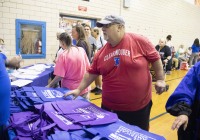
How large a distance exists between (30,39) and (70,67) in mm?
3485

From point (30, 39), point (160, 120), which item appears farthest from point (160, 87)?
point (30, 39)

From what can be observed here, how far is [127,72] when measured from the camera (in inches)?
78.2

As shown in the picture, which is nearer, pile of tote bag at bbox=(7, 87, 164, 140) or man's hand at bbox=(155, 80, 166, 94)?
pile of tote bag at bbox=(7, 87, 164, 140)

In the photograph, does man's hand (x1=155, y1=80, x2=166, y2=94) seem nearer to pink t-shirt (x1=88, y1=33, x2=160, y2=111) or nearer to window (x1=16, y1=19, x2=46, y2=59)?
pink t-shirt (x1=88, y1=33, x2=160, y2=111)

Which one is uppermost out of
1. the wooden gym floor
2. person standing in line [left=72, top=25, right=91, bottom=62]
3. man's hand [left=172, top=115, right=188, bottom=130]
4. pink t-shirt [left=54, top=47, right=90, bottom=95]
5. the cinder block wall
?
the cinder block wall

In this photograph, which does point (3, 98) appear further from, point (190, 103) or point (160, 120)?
point (160, 120)

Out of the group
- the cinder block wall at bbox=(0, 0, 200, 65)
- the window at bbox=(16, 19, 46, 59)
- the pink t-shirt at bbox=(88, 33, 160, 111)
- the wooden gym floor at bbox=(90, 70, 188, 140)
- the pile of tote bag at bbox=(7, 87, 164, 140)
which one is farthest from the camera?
the window at bbox=(16, 19, 46, 59)

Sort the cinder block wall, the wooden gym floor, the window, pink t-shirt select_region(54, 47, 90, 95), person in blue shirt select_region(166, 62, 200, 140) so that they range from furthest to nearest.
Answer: the window < the cinder block wall < the wooden gym floor < pink t-shirt select_region(54, 47, 90, 95) < person in blue shirt select_region(166, 62, 200, 140)

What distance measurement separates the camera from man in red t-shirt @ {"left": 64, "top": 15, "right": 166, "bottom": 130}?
1.99 metres

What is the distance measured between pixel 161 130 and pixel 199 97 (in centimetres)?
236

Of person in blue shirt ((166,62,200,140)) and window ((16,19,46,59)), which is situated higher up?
window ((16,19,46,59))

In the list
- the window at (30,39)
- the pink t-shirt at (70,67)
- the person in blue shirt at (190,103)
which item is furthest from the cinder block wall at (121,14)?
the person in blue shirt at (190,103)

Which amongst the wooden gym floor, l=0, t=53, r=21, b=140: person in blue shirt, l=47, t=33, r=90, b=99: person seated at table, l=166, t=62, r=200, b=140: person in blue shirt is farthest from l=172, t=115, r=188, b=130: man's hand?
the wooden gym floor

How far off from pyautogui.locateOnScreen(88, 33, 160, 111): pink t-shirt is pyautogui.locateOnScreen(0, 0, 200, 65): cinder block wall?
3.91 m
